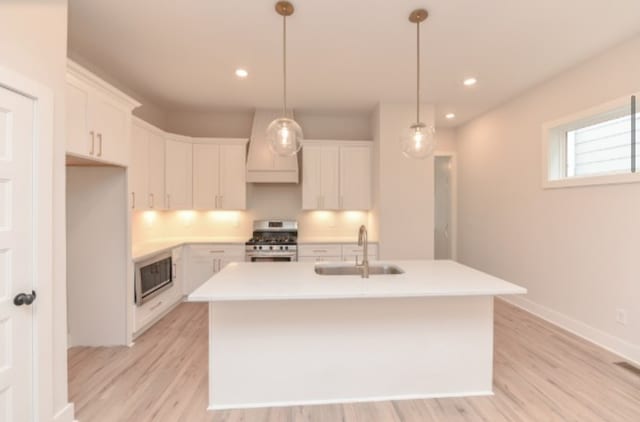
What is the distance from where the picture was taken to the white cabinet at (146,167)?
10.9 feet

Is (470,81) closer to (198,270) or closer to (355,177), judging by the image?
(355,177)

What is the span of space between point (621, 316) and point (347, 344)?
2.63 m

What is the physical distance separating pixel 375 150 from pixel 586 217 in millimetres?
2523

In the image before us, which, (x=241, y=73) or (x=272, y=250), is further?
(x=272, y=250)

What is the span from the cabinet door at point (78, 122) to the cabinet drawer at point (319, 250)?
2.66 metres

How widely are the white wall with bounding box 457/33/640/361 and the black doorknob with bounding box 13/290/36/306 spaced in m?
4.41

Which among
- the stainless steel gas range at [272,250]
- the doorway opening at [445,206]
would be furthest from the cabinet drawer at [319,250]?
the doorway opening at [445,206]

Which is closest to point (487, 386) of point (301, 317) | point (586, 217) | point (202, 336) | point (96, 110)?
point (301, 317)

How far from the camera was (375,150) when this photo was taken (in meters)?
4.41

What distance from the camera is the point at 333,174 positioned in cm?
454

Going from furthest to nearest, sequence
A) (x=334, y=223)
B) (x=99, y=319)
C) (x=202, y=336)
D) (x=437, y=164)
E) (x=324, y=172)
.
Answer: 1. (x=437, y=164)
2. (x=334, y=223)
3. (x=324, y=172)
4. (x=202, y=336)
5. (x=99, y=319)

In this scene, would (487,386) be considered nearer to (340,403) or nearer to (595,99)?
(340,403)

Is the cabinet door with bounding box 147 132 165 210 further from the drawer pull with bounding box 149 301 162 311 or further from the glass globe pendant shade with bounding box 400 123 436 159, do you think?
the glass globe pendant shade with bounding box 400 123 436 159

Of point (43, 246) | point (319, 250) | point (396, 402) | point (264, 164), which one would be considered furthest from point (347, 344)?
point (264, 164)
